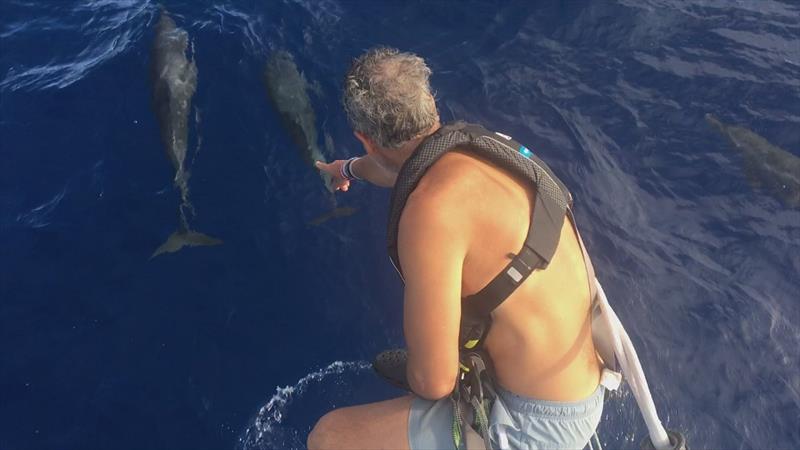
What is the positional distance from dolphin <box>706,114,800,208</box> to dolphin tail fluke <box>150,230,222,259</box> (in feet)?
19.1

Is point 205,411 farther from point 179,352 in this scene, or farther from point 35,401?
point 35,401

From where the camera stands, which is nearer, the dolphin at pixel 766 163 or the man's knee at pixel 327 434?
the man's knee at pixel 327 434

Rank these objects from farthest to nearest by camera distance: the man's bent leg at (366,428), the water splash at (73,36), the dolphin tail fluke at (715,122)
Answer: the water splash at (73,36) → the dolphin tail fluke at (715,122) → the man's bent leg at (366,428)

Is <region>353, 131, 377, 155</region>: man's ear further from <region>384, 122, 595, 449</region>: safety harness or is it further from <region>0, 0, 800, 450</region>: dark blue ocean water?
<region>0, 0, 800, 450</region>: dark blue ocean water

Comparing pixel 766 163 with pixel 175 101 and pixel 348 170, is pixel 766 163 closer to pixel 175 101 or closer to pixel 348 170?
pixel 348 170

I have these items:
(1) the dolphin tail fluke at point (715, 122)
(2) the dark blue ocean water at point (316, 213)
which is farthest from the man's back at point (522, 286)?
(1) the dolphin tail fluke at point (715, 122)

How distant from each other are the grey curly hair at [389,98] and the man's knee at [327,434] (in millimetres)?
1887

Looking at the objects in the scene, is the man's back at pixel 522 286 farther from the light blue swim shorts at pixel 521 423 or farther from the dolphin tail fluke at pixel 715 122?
the dolphin tail fluke at pixel 715 122

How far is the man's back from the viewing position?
9.79ft

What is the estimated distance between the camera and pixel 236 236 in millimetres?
6309

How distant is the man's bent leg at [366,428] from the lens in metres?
3.75

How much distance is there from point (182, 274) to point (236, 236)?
64 centimetres

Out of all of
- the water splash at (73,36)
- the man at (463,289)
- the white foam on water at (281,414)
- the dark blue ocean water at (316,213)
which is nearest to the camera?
the man at (463,289)

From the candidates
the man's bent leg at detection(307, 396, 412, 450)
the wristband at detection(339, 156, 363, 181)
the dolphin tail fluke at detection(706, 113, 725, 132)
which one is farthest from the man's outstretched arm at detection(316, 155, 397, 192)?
the dolphin tail fluke at detection(706, 113, 725, 132)
